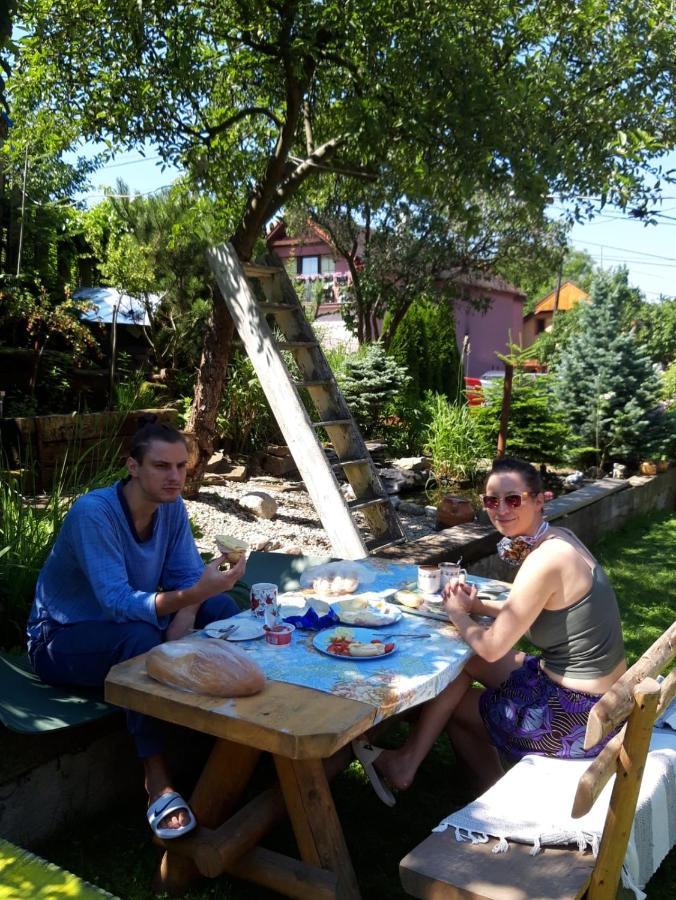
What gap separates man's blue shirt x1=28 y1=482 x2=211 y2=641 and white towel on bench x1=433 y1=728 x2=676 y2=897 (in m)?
1.28

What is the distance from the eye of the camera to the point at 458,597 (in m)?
2.87

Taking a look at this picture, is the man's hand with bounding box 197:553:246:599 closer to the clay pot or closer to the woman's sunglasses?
the woman's sunglasses

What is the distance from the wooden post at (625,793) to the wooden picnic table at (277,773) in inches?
24.9

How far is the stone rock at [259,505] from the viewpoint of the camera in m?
7.24

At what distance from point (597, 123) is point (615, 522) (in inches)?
171

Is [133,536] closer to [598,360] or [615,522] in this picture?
[615,522]

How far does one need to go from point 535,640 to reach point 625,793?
91 centimetres

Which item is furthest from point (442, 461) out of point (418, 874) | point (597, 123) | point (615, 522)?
point (418, 874)

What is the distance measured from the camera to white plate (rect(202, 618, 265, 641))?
2723 mm

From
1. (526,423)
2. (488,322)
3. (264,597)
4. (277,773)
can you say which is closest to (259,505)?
(526,423)

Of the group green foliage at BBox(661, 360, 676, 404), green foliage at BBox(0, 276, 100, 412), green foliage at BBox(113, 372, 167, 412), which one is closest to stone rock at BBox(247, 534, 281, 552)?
green foliage at BBox(113, 372, 167, 412)

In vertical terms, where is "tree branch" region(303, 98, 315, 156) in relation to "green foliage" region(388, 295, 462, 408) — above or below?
above

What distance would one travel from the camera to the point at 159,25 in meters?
5.96

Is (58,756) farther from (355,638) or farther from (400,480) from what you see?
(400,480)
